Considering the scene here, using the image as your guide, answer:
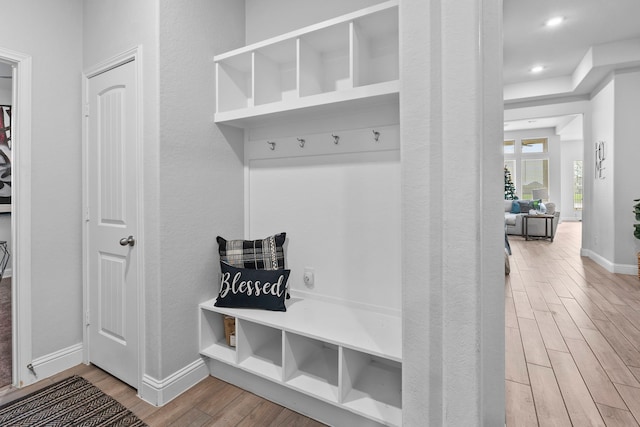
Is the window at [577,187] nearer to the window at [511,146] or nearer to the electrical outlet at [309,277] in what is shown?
the window at [511,146]

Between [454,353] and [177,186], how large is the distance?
5.27 ft

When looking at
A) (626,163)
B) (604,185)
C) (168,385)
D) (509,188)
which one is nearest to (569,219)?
(509,188)

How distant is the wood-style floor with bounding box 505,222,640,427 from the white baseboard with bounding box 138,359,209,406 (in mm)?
1757

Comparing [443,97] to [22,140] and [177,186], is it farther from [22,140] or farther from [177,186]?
[22,140]

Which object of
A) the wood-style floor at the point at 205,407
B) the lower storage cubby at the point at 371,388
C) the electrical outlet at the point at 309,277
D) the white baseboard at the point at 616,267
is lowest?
the wood-style floor at the point at 205,407

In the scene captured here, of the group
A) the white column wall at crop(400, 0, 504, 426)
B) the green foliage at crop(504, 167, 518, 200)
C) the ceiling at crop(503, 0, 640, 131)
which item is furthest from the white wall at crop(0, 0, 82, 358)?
the green foliage at crop(504, 167, 518, 200)

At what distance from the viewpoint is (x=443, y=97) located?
3.76ft

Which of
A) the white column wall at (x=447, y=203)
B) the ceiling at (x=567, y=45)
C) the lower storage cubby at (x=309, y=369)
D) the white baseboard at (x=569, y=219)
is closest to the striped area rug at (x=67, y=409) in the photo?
the lower storage cubby at (x=309, y=369)

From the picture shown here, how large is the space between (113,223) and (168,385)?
1025 millimetres

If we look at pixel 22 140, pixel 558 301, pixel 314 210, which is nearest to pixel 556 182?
pixel 558 301

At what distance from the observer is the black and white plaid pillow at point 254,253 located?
2.06 m

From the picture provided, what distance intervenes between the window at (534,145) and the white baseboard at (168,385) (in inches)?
449

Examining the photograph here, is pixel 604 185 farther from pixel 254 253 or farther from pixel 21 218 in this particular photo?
pixel 21 218

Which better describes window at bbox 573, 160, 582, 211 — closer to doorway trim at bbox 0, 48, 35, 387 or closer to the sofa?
the sofa
